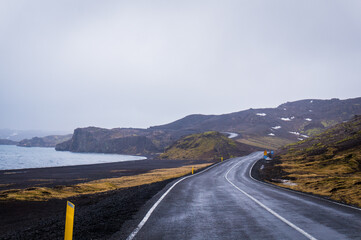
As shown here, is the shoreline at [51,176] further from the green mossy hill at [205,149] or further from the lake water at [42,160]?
the green mossy hill at [205,149]

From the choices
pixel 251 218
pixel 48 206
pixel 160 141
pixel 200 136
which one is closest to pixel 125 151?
pixel 160 141

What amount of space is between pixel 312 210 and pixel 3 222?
16013 millimetres

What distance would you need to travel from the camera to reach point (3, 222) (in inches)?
551

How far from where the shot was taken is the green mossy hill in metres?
104

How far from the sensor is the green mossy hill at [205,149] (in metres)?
104

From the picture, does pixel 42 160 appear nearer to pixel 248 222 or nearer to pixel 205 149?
pixel 205 149

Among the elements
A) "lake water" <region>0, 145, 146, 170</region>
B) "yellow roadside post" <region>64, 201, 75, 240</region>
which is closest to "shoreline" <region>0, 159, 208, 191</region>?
"lake water" <region>0, 145, 146, 170</region>

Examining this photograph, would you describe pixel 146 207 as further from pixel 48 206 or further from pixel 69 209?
pixel 48 206

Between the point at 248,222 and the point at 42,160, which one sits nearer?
the point at 248,222

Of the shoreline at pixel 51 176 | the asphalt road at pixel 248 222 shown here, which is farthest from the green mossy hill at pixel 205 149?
the asphalt road at pixel 248 222

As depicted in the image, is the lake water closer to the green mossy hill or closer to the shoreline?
the shoreline

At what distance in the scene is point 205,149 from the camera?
11050cm

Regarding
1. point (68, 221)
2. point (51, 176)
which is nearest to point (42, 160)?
point (51, 176)

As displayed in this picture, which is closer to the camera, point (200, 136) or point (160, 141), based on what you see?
point (200, 136)
